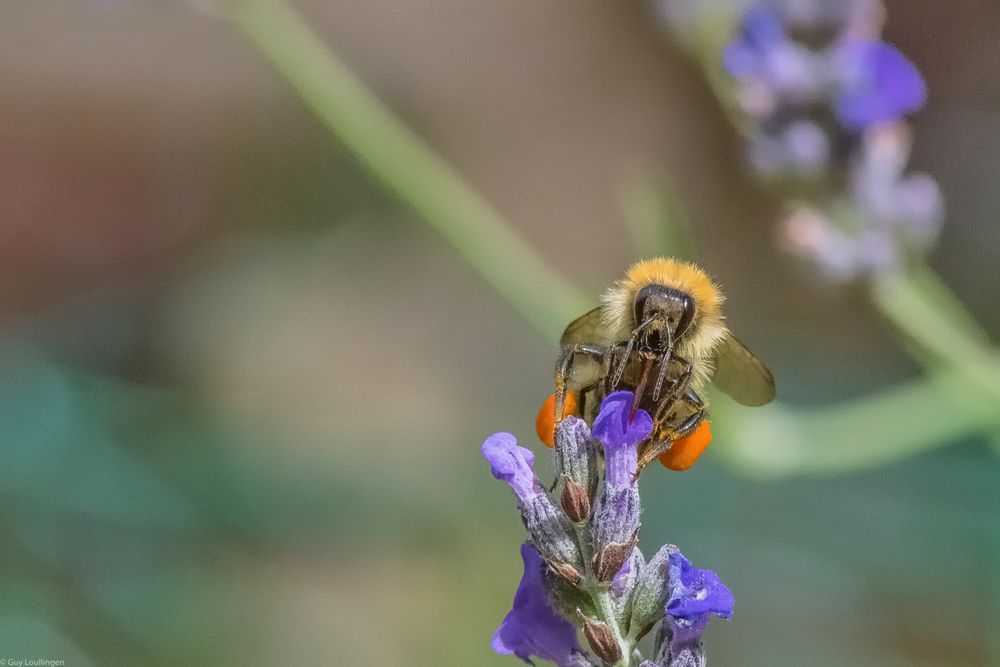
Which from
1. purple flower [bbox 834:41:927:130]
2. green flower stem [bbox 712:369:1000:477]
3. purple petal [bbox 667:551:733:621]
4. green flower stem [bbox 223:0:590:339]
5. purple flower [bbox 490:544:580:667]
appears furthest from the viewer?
green flower stem [bbox 223:0:590:339]

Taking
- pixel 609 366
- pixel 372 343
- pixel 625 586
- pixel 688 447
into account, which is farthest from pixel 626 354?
pixel 372 343

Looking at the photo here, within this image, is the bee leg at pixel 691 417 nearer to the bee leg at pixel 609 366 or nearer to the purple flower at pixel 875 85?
the bee leg at pixel 609 366

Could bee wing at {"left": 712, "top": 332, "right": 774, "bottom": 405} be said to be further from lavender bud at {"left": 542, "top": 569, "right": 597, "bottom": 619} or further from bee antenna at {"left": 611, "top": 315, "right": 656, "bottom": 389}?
lavender bud at {"left": 542, "top": 569, "right": 597, "bottom": 619}

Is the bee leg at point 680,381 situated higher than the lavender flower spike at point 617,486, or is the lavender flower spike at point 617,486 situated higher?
the bee leg at point 680,381

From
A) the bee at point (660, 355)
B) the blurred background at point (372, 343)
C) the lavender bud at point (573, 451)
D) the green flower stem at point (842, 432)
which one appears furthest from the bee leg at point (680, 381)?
the blurred background at point (372, 343)

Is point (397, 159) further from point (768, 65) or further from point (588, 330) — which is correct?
point (588, 330)

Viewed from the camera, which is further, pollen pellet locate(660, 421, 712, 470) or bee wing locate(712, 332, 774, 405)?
bee wing locate(712, 332, 774, 405)

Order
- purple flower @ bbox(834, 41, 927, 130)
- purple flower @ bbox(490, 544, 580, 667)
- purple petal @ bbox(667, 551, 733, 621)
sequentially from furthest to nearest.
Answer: purple flower @ bbox(834, 41, 927, 130) < purple flower @ bbox(490, 544, 580, 667) < purple petal @ bbox(667, 551, 733, 621)

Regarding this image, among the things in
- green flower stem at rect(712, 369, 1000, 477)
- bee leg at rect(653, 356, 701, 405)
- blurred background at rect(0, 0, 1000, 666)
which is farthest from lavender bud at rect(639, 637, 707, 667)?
blurred background at rect(0, 0, 1000, 666)

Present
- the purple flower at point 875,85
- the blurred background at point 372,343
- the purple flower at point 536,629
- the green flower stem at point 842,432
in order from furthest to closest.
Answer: the blurred background at point 372,343
the green flower stem at point 842,432
the purple flower at point 875,85
the purple flower at point 536,629

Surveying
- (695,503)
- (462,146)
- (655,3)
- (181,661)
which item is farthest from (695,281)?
(462,146)
